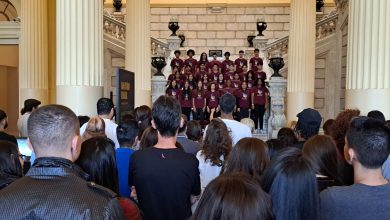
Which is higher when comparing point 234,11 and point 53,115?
point 234,11

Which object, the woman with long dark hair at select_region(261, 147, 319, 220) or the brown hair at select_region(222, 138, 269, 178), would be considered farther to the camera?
the brown hair at select_region(222, 138, 269, 178)

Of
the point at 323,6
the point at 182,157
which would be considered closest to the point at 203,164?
the point at 182,157

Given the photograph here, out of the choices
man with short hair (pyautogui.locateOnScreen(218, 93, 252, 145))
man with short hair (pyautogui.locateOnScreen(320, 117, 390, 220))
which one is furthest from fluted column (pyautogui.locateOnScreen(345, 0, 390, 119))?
man with short hair (pyautogui.locateOnScreen(320, 117, 390, 220))

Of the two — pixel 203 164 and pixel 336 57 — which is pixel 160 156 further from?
pixel 336 57

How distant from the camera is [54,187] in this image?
6.84 ft

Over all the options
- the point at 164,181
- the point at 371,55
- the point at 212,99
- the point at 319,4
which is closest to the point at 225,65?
the point at 212,99

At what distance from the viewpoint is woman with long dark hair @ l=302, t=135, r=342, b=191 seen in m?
3.40

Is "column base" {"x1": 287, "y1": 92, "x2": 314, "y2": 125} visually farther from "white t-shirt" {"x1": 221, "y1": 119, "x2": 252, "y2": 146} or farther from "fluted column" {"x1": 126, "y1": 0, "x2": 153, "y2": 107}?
"white t-shirt" {"x1": 221, "y1": 119, "x2": 252, "y2": 146}

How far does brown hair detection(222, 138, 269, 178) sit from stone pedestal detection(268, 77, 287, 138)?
10919 mm

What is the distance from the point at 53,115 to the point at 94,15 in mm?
5753

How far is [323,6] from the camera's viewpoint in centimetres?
2169

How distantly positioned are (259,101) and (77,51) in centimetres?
771

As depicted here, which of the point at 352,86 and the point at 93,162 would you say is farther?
the point at 352,86

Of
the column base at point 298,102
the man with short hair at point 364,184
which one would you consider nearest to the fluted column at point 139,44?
the column base at point 298,102
